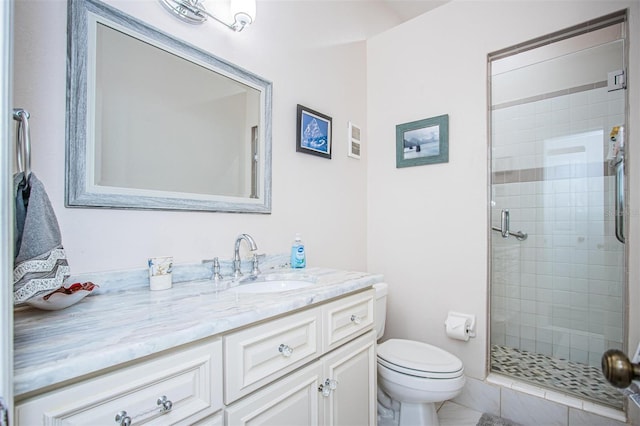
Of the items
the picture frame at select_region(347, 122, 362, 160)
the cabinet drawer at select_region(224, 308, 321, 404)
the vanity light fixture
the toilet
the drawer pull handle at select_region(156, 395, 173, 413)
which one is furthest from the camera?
the picture frame at select_region(347, 122, 362, 160)

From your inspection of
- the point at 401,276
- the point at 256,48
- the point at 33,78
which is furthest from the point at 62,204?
the point at 401,276

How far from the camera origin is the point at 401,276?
2129mm

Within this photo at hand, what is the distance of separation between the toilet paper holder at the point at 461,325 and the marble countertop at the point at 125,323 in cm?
101

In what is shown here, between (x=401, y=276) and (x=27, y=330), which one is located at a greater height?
(x=27, y=330)

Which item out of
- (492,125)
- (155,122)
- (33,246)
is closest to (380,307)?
(492,125)

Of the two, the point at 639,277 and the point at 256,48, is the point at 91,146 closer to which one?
the point at 256,48

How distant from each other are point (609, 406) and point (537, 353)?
42 centimetres

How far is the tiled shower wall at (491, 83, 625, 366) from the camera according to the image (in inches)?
65.6

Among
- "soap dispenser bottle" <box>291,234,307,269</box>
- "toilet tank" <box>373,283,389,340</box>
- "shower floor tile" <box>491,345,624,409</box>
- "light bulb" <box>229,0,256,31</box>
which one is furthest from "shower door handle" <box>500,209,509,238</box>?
"light bulb" <box>229,0,256,31</box>

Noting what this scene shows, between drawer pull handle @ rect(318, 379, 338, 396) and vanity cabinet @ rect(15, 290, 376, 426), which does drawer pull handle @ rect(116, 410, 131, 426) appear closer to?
vanity cabinet @ rect(15, 290, 376, 426)

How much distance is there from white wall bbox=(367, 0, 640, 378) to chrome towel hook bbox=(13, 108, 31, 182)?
189cm

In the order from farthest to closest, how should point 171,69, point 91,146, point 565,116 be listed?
point 565,116
point 171,69
point 91,146

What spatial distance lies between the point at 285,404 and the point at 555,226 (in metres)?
1.85

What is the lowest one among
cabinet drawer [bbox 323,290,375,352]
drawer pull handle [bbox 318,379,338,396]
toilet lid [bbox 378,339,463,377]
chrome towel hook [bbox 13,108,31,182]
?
toilet lid [bbox 378,339,463,377]
